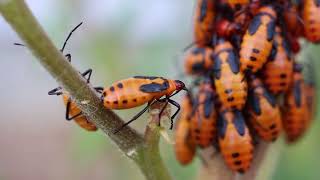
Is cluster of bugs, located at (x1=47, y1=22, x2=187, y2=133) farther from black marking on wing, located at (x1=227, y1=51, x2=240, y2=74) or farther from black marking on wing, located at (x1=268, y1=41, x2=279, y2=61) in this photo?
black marking on wing, located at (x1=268, y1=41, x2=279, y2=61)

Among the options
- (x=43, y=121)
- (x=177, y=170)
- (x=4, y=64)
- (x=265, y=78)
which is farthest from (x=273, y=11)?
(x=43, y=121)

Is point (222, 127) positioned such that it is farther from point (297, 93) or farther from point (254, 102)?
point (297, 93)

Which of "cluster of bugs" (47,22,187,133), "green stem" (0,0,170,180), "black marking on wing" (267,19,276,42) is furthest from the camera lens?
"black marking on wing" (267,19,276,42)

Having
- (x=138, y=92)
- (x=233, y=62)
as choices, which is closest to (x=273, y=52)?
(x=233, y=62)

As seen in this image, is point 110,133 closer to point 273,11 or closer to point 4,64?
point 273,11

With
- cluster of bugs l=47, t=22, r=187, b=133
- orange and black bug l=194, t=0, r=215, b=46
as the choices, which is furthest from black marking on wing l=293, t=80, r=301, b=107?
cluster of bugs l=47, t=22, r=187, b=133

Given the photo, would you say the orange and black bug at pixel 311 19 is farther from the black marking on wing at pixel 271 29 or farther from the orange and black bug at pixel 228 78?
the orange and black bug at pixel 228 78
